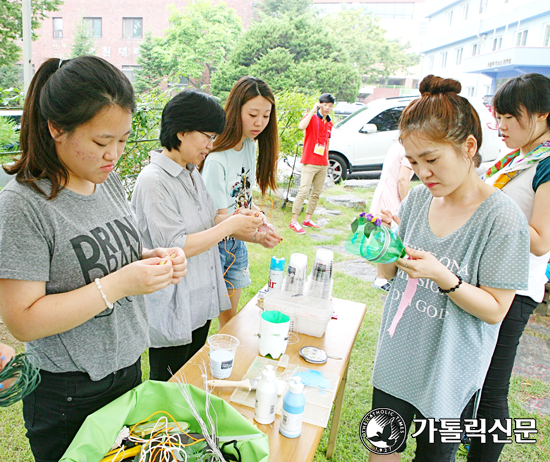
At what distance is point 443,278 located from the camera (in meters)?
1.16

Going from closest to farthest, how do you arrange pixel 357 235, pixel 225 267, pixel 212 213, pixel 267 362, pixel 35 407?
pixel 35 407, pixel 357 235, pixel 267 362, pixel 212 213, pixel 225 267

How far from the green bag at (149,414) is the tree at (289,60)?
1905cm

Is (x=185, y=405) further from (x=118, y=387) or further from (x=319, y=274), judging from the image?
(x=319, y=274)

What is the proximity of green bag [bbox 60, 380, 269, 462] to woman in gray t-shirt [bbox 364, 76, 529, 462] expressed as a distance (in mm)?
644

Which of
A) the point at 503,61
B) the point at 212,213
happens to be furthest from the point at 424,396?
the point at 503,61

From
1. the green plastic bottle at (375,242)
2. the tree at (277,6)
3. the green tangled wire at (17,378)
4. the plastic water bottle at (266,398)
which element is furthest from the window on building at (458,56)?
the green tangled wire at (17,378)

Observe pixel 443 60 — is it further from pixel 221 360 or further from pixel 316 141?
pixel 221 360

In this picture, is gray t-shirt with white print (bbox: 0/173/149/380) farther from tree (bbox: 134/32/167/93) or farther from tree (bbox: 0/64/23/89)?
tree (bbox: 134/32/167/93)

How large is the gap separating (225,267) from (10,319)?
4.69 ft

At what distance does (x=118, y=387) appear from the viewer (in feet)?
3.67

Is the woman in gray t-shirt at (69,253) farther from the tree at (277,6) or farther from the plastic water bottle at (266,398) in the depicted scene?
the tree at (277,6)

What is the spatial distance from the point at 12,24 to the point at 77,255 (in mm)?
10398

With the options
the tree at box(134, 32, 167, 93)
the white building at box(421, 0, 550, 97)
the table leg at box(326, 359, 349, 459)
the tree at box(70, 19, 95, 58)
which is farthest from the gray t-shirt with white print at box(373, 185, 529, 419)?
the tree at box(70, 19, 95, 58)

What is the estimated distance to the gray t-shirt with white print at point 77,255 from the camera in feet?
2.92
